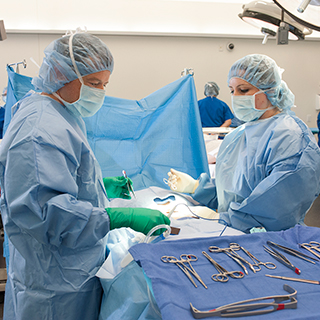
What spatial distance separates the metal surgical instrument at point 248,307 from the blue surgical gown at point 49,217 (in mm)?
515

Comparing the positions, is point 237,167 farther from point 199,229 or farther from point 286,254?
point 286,254

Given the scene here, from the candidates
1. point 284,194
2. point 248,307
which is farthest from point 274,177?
point 248,307

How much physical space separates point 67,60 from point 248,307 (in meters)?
1.03

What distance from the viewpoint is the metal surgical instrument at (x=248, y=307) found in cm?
71

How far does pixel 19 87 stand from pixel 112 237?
141 centimetres

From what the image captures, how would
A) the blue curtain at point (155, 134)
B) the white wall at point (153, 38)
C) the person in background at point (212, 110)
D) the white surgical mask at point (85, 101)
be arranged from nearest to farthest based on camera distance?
the white surgical mask at point (85, 101)
the blue curtain at point (155, 134)
the person in background at point (212, 110)
the white wall at point (153, 38)

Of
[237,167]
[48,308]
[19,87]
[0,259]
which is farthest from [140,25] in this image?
[48,308]

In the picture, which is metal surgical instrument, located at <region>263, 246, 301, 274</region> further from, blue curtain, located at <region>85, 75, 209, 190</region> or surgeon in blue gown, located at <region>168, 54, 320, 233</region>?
blue curtain, located at <region>85, 75, 209, 190</region>

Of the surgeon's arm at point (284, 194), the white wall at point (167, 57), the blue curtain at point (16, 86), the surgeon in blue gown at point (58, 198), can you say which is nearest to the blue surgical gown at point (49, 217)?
the surgeon in blue gown at point (58, 198)

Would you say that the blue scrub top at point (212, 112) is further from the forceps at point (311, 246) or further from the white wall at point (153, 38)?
the forceps at point (311, 246)

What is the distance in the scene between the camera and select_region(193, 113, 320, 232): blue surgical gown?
133 cm

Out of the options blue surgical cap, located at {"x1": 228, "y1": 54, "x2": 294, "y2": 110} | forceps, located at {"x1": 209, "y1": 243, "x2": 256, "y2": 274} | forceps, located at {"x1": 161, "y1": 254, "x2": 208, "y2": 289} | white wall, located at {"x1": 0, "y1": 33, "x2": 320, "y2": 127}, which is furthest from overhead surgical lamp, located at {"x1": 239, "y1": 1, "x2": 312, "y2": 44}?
white wall, located at {"x1": 0, "y1": 33, "x2": 320, "y2": 127}

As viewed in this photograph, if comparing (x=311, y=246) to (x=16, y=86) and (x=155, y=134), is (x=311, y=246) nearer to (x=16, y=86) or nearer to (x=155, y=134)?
(x=155, y=134)

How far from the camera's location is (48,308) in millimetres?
1149
